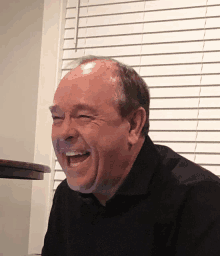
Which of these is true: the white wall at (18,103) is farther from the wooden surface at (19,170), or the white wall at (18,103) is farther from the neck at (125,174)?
the neck at (125,174)

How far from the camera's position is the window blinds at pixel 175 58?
198cm

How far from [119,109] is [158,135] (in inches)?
51.4

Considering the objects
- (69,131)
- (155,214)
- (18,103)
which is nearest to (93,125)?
(69,131)

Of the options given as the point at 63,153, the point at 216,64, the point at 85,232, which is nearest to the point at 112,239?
the point at 85,232

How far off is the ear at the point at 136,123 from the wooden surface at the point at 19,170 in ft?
2.46

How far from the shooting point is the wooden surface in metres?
1.41

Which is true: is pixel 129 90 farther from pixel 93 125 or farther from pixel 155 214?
pixel 155 214

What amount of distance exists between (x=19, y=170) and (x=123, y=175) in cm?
75

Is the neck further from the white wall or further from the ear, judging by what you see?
the white wall

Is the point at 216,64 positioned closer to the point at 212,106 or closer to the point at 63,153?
the point at 212,106

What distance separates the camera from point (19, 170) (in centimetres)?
148

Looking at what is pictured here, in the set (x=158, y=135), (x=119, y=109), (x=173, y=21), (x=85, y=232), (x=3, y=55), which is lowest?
(x=85, y=232)

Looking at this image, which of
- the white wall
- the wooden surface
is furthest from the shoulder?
the white wall

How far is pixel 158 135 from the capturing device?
6.81 ft
